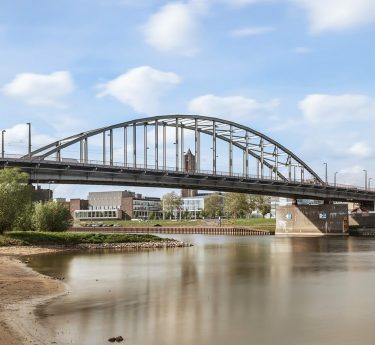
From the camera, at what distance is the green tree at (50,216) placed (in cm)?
7694

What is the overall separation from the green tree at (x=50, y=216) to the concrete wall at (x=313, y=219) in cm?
6539

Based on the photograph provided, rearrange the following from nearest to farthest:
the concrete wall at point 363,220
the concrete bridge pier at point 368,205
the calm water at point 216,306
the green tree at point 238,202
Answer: the calm water at point 216,306 → the concrete wall at point 363,220 → the concrete bridge pier at point 368,205 → the green tree at point 238,202

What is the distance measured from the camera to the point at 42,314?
22.3 metres

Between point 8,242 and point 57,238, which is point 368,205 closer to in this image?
point 57,238

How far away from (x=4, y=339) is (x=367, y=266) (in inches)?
1383

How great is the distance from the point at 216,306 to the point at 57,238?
47714 millimetres

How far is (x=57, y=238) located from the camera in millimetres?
69000

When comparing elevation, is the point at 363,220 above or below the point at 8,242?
above

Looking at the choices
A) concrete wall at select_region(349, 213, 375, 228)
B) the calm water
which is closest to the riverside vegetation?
the calm water

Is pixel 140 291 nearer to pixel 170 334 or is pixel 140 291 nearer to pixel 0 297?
pixel 0 297

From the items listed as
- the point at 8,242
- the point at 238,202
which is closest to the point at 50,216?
the point at 8,242

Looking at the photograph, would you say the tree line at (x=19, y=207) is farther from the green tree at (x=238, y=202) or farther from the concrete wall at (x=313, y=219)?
the green tree at (x=238, y=202)

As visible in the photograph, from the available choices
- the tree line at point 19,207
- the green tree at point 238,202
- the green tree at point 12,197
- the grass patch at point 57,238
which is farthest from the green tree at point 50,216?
the green tree at point 238,202

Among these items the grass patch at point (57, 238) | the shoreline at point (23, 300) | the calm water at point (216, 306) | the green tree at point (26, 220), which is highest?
the green tree at point (26, 220)
